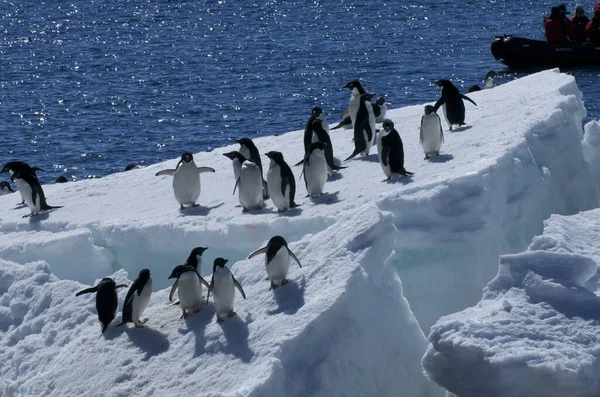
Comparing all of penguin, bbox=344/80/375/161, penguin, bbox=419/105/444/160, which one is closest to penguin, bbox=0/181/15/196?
penguin, bbox=344/80/375/161

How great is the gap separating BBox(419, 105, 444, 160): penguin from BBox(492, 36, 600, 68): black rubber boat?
15777mm

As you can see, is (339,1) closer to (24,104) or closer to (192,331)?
(24,104)

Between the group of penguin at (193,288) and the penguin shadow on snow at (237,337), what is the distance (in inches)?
3.2

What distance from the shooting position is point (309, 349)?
23.6ft

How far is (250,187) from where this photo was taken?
32.0 feet

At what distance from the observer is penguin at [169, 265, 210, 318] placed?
25.8 ft

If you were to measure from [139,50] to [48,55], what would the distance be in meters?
2.99

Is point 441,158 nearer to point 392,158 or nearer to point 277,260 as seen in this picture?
point 392,158

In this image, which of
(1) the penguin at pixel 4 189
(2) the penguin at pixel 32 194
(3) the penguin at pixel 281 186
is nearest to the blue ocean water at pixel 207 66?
(1) the penguin at pixel 4 189

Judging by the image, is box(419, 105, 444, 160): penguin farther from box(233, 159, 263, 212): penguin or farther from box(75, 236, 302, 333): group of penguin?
box(75, 236, 302, 333): group of penguin

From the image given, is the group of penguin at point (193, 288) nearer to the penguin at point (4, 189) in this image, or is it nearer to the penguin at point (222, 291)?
the penguin at point (222, 291)

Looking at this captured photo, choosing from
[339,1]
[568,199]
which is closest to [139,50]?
[339,1]

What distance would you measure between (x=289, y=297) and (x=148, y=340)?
106cm

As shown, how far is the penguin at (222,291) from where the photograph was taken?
25.3 ft
